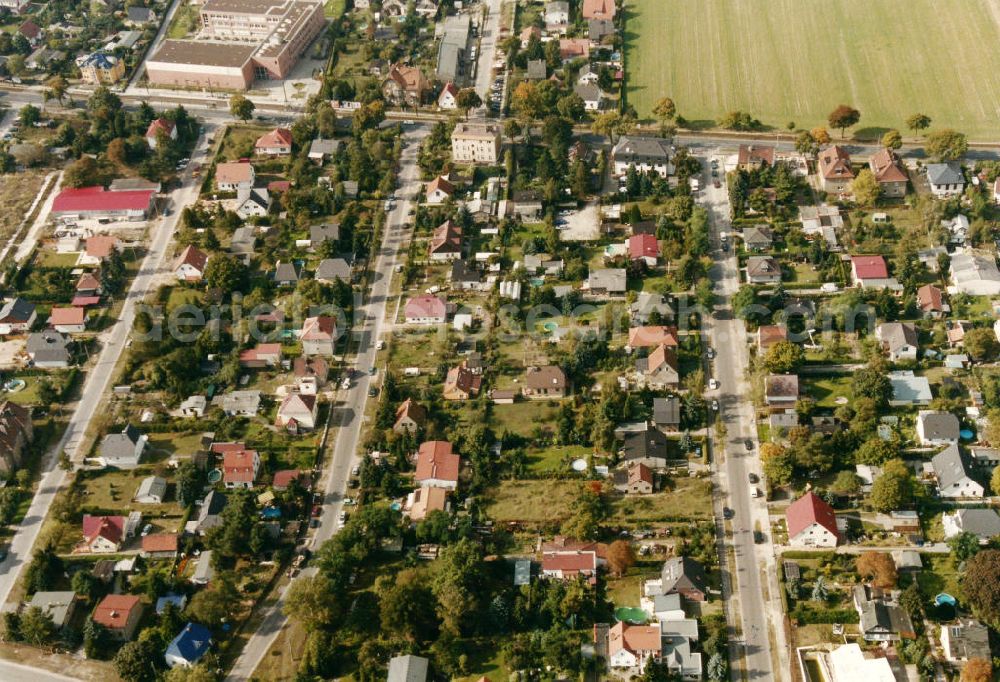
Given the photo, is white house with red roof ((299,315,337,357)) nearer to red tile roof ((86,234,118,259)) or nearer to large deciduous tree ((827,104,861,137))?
red tile roof ((86,234,118,259))

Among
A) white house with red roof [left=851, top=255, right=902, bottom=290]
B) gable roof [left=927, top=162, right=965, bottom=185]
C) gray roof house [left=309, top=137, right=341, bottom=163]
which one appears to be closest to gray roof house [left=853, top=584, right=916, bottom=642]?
white house with red roof [left=851, top=255, right=902, bottom=290]

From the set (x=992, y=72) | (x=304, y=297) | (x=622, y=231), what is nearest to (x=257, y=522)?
(x=304, y=297)

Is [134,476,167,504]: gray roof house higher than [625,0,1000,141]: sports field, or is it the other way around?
[625,0,1000,141]: sports field

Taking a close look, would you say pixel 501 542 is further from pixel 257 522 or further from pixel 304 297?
pixel 304 297

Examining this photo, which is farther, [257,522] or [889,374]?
[889,374]

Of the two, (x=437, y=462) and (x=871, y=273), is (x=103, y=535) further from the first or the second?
(x=871, y=273)

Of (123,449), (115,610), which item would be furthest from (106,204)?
(115,610)

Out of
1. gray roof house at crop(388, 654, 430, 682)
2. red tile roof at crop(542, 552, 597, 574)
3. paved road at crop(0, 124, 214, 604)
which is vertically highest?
red tile roof at crop(542, 552, 597, 574)
